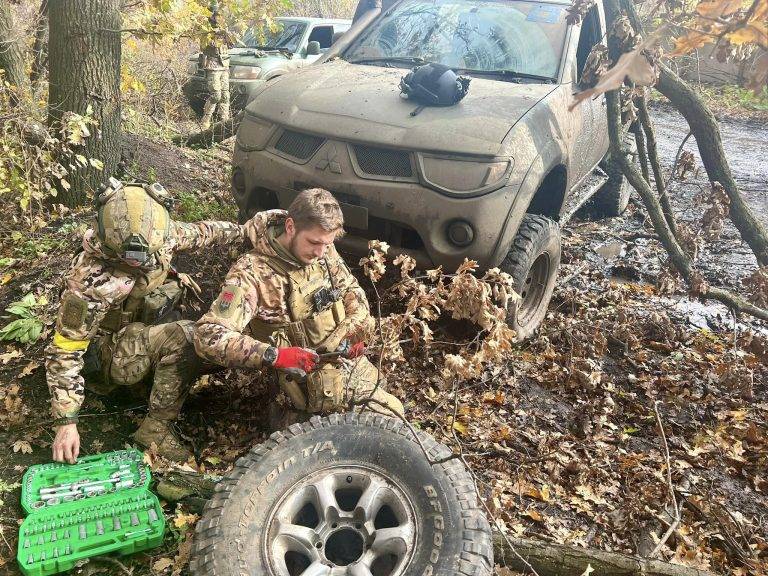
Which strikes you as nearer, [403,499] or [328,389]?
[403,499]

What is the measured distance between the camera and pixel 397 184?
359cm

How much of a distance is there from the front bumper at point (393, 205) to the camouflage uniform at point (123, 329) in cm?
54

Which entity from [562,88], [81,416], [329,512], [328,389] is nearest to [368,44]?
[562,88]

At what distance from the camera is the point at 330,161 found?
3742 millimetres

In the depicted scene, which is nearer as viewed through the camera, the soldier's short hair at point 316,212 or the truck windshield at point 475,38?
the soldier's short hair at point 316,212

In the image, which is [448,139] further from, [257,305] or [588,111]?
[588,111]

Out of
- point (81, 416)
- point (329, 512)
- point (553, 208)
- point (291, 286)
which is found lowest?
point (81, 416)

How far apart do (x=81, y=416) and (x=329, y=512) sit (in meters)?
1.67

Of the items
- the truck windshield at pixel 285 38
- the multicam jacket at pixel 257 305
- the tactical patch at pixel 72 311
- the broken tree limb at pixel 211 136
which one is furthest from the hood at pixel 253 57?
the tactical patch at pixel 72 311

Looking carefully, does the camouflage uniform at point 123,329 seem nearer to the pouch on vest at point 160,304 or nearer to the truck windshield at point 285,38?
the pouch on vest at point 160,304

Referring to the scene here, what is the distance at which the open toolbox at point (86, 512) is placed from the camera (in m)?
2.51

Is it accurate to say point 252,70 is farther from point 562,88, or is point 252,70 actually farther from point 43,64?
point 562,88

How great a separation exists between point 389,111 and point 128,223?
174 cm

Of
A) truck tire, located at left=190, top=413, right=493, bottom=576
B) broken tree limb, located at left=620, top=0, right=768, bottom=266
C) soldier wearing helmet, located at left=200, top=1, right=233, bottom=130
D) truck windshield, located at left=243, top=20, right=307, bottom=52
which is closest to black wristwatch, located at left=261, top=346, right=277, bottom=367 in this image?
truck tire, located at left=190, top=413, right=493, bottom=576
